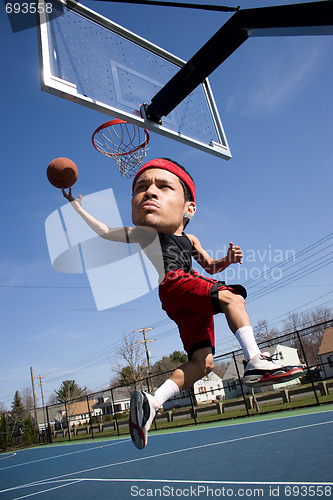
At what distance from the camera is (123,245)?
10.1 feet

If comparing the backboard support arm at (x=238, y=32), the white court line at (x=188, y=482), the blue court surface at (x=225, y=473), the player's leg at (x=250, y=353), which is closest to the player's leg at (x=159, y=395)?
the player's leg at (x=250, y=353)

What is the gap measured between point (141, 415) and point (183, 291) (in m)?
0.81

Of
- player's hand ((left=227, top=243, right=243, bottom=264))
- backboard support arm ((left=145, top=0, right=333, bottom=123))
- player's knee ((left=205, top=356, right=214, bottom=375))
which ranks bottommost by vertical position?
player's knee ((left=205, top=356, right=214, bottom=375))

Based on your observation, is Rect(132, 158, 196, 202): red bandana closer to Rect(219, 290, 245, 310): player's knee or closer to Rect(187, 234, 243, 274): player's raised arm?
Rect(187, 234, 243, 274): player's raised arm

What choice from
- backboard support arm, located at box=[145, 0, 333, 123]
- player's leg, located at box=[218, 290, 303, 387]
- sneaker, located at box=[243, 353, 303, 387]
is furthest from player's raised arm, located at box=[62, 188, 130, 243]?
backboard support arm, located at box=[145, 0, 333, 123]

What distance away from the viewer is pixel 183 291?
2.36 m

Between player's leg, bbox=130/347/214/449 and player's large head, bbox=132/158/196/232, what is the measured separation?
3.13 feet

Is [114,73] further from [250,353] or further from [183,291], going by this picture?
[250,353]

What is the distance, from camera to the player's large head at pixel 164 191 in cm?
278

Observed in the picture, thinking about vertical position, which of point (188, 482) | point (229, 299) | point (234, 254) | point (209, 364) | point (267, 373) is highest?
point (234, 254)

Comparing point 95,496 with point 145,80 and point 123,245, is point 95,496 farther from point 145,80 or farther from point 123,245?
point 145,80

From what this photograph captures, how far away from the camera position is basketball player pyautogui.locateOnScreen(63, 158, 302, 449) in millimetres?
2199

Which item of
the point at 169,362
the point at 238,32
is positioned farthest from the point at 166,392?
the point at 169,362

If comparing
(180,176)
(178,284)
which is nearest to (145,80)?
(180,176)
